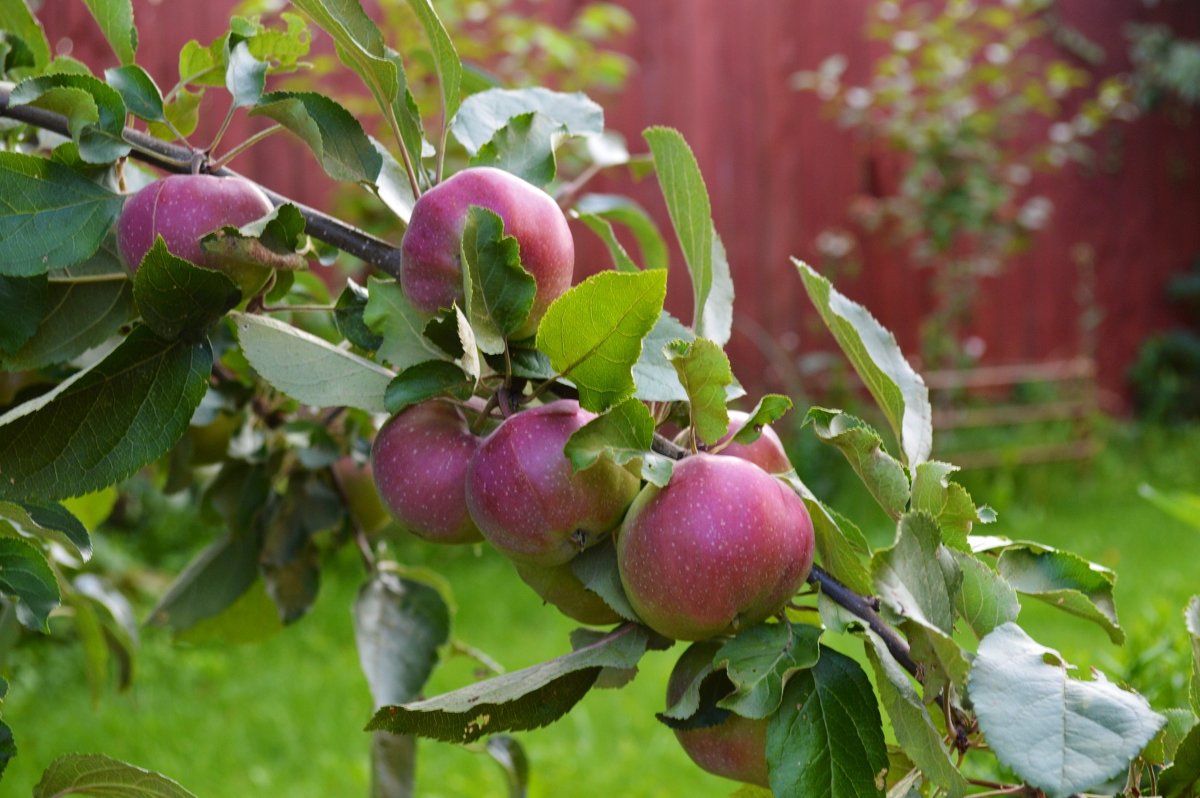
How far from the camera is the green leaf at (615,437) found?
1.31ft

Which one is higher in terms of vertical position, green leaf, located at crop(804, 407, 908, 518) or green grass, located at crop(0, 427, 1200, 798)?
green leaf, located at crop(804, 407, 908, 518)

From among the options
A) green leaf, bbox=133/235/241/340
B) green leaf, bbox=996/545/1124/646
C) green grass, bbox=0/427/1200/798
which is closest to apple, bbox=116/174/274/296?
green leaf, bbox=133/235/241/340

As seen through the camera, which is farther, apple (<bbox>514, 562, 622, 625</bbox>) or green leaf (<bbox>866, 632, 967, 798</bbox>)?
apple (<bbox>514, 562, 622, 625</bbox>)

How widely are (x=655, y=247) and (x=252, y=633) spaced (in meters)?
0.42

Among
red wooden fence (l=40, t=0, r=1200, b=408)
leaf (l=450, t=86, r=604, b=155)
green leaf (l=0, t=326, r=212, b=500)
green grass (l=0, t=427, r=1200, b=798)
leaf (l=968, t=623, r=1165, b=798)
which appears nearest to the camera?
leaf (l=968, t=623, r=1165, b=798)

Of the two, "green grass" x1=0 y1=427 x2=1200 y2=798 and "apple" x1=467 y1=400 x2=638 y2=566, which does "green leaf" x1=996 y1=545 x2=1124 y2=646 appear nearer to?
"apple" x1=467 y1=400 x2=638 y2=566

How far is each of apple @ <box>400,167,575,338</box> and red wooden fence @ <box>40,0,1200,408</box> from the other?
2745 millimetres

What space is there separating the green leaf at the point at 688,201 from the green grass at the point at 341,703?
0.74m

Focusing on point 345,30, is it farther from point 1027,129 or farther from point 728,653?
point 1027,129

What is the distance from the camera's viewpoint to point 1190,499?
70cm

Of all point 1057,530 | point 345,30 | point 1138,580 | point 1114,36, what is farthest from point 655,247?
point 1114,36

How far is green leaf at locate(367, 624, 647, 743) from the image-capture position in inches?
16.0

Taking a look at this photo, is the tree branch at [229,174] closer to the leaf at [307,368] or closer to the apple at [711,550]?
the leaf at [307,368]

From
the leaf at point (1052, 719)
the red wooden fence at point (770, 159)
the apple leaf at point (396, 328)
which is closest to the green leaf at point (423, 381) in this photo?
the apple leaf at point (396, 328)
